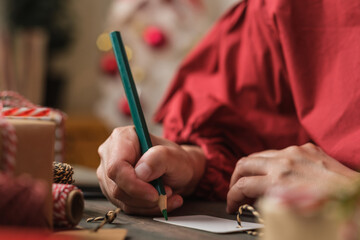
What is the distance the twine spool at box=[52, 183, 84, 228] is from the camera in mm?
461

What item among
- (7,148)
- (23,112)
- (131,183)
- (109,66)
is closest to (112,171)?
(131,183)

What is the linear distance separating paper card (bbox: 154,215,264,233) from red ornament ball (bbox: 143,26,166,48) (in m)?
1.94

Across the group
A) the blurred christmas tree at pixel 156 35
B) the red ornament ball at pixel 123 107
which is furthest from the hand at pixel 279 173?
the red ornament ball at pixel 123 107

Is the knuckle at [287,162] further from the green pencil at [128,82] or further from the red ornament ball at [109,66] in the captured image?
the red ornament ball at [109,66]

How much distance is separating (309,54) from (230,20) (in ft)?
0.66

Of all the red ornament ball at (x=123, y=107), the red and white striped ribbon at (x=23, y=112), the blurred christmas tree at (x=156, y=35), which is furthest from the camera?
the red ornament ball at (x=123, y=107)

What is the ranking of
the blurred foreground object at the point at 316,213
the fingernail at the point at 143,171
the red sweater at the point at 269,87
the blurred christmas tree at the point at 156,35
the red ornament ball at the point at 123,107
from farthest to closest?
1. the red ornament ball at the point at 123,107
2. the blurred christmas tree at the point at 156,35
3. the red sweater at the point at 269,87
4. the fingernail at the point at 143,171
5. the blurred foreground object at the point at 316,213

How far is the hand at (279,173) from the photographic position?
0.62 meters

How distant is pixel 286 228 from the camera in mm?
299

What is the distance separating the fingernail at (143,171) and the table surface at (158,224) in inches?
1.7

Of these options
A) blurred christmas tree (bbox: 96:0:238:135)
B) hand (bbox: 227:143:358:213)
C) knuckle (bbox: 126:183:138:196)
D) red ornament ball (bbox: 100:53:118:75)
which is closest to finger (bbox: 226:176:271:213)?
hand (bbox: 227:143:358:213)

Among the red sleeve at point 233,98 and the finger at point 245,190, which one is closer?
the finger at point 245,190

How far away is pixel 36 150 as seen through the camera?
415mm

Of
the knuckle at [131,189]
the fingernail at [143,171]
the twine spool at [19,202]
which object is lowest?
the knuckle at [131,189]
